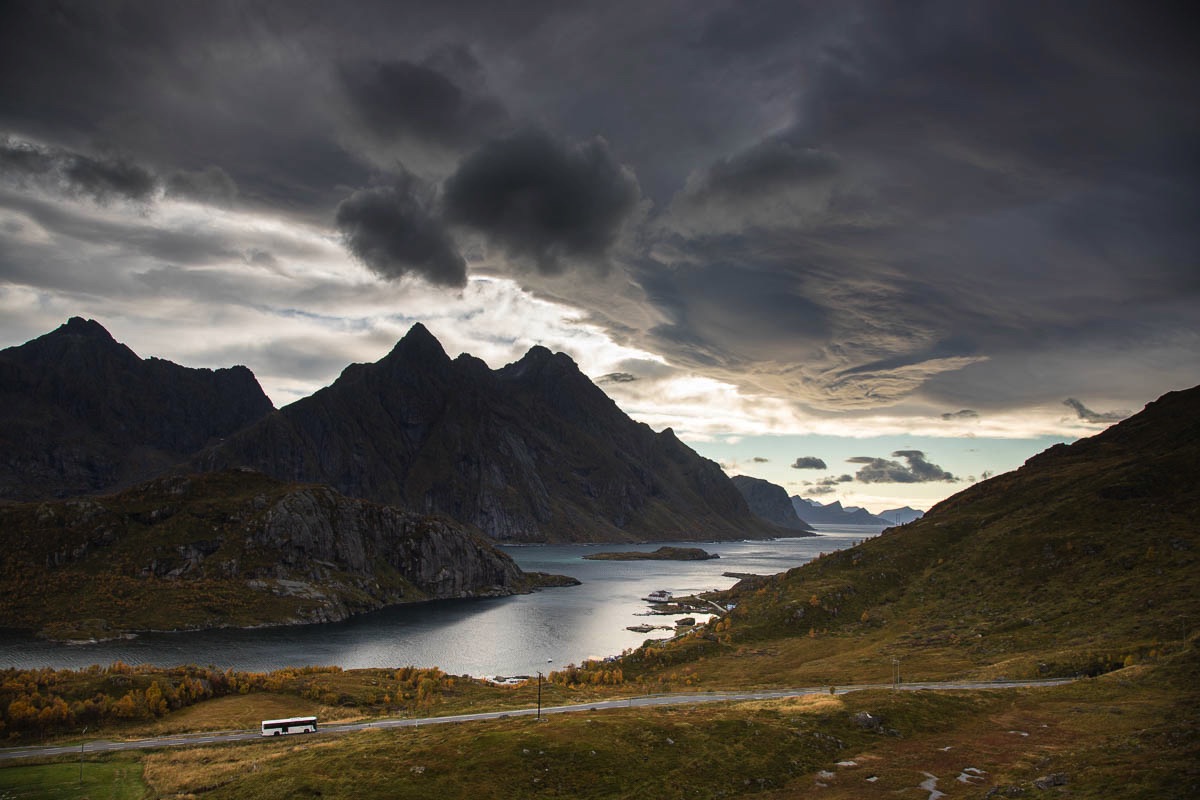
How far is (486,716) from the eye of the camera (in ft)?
278

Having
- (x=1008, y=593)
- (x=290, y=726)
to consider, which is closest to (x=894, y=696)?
(x=290, y=726)

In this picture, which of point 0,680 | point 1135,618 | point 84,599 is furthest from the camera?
point 84,599

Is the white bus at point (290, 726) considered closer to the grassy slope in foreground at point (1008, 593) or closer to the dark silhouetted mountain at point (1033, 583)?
the grassy slope in foreground at point (1008, 593)

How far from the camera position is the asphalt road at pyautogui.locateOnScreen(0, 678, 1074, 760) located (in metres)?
71.9

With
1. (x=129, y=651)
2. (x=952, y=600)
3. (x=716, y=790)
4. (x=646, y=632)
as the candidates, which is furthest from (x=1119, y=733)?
(x=129, y=651)

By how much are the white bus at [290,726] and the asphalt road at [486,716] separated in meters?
1.14

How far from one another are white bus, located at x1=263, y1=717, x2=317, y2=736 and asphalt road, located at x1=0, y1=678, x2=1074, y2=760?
1.14 m

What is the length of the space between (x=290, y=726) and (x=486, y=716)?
2404 cm

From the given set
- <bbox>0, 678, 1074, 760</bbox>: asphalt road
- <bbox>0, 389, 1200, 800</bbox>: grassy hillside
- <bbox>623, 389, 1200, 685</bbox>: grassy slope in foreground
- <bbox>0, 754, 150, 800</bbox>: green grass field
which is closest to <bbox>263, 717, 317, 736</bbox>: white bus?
<bbox>0, 678, 1074, 760</bbox>: asphalt road

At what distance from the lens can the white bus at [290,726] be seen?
7794 cm

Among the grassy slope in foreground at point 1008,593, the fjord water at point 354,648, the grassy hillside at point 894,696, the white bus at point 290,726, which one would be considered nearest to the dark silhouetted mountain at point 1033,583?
the grassy slope in foreground at point 1008,593

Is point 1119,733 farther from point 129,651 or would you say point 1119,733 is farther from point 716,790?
point 129,651

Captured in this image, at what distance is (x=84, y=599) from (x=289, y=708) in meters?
138

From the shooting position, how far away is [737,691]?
329 ft
